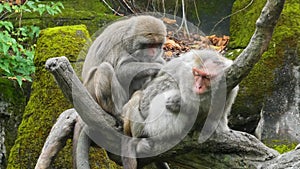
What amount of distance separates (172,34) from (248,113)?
2.77 meters

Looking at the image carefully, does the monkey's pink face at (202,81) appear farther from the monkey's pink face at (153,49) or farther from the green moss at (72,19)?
the green moss at (72,19)

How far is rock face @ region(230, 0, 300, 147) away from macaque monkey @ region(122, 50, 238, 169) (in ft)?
12.4

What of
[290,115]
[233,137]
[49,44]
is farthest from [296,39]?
[233,137]

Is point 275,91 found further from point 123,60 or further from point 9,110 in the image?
point 9,110

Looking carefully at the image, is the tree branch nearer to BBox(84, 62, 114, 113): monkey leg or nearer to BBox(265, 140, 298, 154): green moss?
BBox(84, 62, 114, 113): monkey leg

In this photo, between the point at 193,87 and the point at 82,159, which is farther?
the point at 82,159

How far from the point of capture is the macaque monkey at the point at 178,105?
432cm

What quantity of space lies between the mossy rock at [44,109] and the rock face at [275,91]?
91.0 inches

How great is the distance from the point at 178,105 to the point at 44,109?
346 centimetres

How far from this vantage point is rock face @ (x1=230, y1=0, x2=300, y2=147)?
8.50 meters

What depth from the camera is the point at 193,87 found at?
439 centimetres

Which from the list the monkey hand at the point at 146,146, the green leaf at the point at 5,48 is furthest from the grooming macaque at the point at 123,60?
the green leaf at the point at 5,48

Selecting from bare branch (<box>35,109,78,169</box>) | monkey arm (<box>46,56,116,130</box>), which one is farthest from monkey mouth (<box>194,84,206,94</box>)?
bare branch (<box>35,109,78,169</box>)

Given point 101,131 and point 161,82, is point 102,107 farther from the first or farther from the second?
point 161,82
